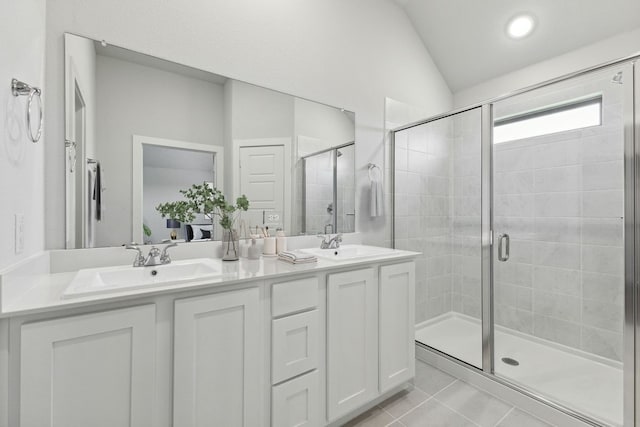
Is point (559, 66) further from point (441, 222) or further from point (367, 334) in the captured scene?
point (367, 334)

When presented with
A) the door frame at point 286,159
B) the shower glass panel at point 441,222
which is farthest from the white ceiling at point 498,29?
the door frame at point 286,159

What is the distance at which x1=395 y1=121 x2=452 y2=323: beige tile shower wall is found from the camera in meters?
2.65

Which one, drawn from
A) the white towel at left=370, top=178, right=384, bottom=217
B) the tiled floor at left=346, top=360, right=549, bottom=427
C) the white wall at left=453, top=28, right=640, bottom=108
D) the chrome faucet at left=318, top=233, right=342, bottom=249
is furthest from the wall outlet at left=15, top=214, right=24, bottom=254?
the white wall at left=453, top=28, right=640, bottom=108

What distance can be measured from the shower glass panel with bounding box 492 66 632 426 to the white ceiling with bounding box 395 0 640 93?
1.45 ft

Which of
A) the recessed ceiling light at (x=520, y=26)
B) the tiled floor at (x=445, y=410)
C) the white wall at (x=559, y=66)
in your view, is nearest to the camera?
the tiled floor at (x=445, y=410)

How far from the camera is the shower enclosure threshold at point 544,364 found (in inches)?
68.9

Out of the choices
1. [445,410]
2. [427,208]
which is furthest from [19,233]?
[427,208]

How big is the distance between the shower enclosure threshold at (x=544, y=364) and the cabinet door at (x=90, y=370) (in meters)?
2.04

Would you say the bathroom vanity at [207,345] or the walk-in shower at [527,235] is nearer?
the bathroom vanity at [207,345]

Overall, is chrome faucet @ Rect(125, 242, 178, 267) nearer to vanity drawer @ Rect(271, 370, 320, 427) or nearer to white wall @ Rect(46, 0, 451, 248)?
white wall @ Rect(46, 0, 451, 248)

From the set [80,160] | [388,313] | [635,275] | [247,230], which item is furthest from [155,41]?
[635,275]

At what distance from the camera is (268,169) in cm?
189

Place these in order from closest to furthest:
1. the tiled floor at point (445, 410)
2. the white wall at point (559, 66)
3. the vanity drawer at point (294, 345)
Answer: the vanity drawer at point (294, 345) → the tiled floor at point (445, 410) → the white wall at point (559, 66)

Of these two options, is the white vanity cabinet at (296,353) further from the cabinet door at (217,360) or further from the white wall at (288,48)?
the white wall at (288,48)
